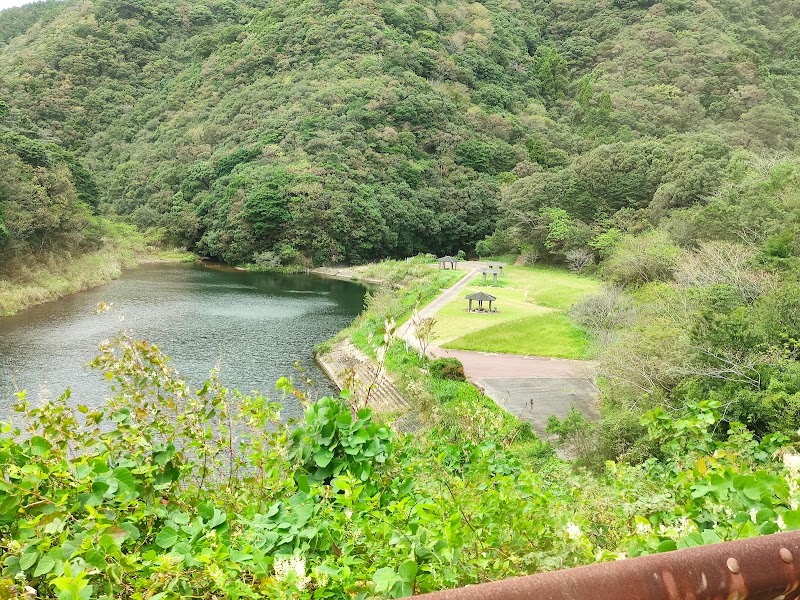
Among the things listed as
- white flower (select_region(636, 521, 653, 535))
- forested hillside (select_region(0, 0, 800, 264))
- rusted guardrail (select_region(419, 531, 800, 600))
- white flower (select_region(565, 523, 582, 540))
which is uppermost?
forested hillside (select_region(0, 0, 800, 264))

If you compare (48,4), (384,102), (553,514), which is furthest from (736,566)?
(48,4)

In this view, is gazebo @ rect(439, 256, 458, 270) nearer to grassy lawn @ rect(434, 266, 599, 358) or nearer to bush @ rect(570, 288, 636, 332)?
grassy lawn @ rect(434, 266, 599, 358)

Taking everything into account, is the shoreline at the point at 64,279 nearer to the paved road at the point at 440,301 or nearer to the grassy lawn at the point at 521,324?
the paved road at the point at 440,301

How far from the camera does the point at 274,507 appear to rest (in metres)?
2.20

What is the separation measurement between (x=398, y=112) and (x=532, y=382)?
4724cm

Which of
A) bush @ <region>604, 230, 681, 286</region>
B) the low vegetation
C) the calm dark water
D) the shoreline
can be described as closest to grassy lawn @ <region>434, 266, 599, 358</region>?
bush @ <region>604, 230, 681, 286</region>

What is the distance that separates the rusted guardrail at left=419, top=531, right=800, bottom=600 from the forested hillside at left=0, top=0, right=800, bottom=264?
35.4m

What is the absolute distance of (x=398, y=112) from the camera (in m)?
57.4

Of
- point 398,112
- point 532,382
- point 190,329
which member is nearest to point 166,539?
point 532,382

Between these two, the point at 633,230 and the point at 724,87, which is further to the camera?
the point at 724,87

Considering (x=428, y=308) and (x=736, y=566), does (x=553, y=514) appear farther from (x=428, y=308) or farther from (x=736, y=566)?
(x=428, y=308)

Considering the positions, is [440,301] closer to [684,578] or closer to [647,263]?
[647,263]

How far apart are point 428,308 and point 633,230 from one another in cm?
1753

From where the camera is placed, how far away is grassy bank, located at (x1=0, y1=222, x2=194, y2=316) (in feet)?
84.4
